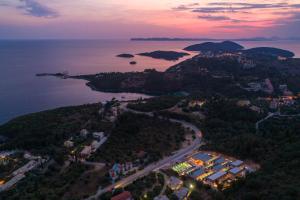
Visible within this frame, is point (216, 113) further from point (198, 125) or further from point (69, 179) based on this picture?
point (69, 179)

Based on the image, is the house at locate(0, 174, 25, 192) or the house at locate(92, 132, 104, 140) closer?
the house at locate(0, 174, 25, 192)

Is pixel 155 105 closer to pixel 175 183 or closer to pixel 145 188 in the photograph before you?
pixel 175 183

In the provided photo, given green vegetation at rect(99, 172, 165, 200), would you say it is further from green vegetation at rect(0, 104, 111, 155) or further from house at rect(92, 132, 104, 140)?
house at rect(92, 132, 104, 140)

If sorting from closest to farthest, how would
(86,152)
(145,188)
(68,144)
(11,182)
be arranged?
(145,188) < (11,182) < (86,152) < (68,144)

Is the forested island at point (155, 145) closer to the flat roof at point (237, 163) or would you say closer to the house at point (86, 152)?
the house at point (86, 152)

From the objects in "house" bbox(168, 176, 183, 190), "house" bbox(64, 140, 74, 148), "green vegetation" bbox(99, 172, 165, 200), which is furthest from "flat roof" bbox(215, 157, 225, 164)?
"house" bbox(64, 140, 74, 148)

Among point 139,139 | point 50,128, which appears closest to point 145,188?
point 139,139

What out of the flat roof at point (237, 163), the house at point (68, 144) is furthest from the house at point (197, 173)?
the house at point (68, 144)
